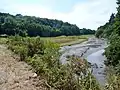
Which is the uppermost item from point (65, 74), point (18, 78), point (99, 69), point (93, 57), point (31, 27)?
point (31, 27)

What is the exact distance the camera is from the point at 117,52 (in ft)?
96.8

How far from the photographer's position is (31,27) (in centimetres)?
8888

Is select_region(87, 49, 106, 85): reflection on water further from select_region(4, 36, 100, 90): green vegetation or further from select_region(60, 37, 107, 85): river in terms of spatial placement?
select_region(4, 36, 100, 90): green vegetation

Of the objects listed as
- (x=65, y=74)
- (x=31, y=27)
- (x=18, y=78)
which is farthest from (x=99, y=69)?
(x=31, y=27)

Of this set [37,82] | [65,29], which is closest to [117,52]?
[37,82]

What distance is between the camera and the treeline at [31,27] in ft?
237

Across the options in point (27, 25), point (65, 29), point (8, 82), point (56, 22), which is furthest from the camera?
point (56, 22)

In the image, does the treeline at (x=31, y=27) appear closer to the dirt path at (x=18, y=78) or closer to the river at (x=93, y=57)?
the river at (x=93, y=57)

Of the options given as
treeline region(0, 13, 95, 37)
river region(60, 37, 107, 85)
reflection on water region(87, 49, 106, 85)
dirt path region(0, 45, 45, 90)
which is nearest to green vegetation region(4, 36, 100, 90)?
dirt path region(0, 45, 45, 90)

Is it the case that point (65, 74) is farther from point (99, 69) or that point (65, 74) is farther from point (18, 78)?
point (99, 69)

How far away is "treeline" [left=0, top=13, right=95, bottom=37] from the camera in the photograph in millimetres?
72269

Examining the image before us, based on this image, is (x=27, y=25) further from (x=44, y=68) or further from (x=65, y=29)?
(x=44, y=68)

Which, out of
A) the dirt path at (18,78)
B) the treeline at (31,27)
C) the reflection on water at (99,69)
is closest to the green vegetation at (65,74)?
the dirt path at (18,78)

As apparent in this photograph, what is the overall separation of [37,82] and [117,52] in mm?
20802
